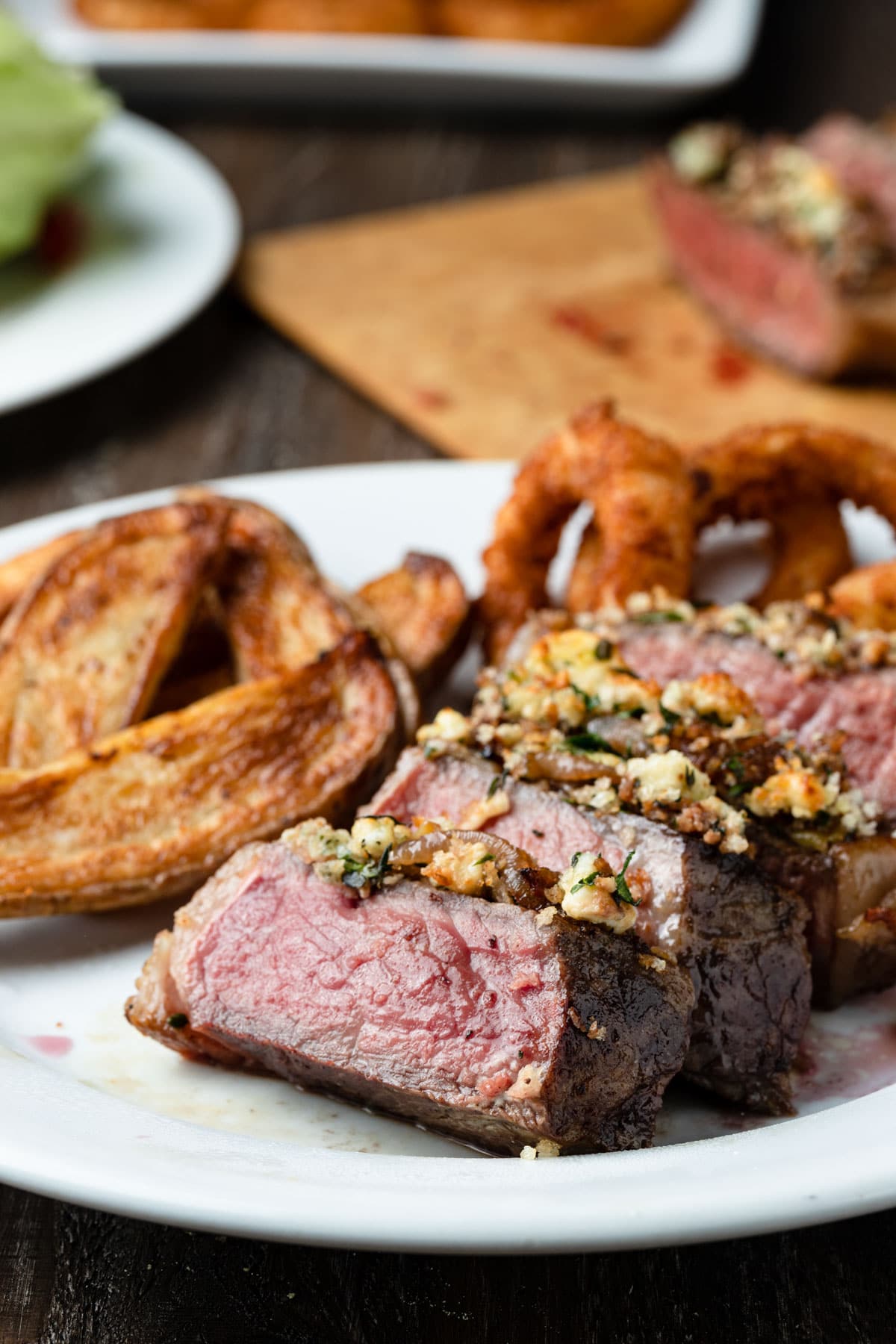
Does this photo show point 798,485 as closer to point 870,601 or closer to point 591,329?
point 870,601

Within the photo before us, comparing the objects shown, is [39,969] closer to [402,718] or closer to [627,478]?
[402,718]

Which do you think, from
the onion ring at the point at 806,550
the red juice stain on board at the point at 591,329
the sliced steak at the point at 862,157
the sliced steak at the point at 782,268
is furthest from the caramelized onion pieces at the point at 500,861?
the sliced steak at the point at 862,157

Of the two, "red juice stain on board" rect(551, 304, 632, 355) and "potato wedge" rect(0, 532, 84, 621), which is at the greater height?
"potato wedge" rect(0, 532, 84, 621)

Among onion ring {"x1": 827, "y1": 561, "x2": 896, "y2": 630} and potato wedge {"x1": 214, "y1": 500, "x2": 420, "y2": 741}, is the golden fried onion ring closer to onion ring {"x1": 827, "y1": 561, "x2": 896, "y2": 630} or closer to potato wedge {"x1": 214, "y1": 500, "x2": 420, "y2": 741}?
onion ring {"x1": 827, "y1": 561, "x2": 896, "y2": 630}

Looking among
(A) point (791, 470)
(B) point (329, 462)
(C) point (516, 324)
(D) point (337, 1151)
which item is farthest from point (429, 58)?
(D) point (337, 1151)

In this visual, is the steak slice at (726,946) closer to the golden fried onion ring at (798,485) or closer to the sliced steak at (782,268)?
the golden fried onion ring at (798,485)

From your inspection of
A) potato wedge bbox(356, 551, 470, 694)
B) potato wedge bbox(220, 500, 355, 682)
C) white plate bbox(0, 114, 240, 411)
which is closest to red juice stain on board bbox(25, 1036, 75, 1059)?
potato wedge bbox(220, 500, 355, 682)
